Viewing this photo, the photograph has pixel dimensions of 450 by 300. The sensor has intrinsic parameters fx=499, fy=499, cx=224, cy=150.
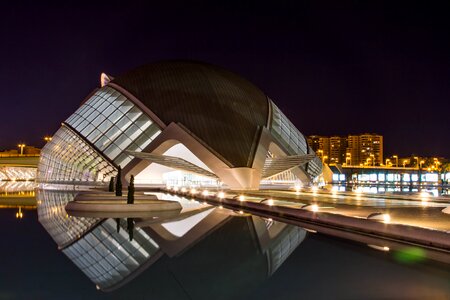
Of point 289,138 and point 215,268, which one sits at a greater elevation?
point 289,138

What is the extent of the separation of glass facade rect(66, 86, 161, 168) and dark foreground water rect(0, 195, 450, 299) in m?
29.0

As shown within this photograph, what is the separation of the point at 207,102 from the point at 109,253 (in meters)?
35.0

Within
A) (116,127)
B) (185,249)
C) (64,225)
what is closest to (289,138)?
(116,127)

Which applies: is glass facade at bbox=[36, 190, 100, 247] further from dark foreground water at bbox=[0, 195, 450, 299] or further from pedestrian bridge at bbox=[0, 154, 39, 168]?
pedestrian bridge at bbox=[0, 154, 39, 168]

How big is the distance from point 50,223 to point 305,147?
122ft

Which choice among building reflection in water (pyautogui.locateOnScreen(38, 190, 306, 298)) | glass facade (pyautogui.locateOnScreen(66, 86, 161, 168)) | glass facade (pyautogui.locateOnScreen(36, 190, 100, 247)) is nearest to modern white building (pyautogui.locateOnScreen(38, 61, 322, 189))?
glass facade (pyautogui.locateOnScreen(66, 86, 161, 168))

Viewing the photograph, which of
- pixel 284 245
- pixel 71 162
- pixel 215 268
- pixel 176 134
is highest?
pixel 176 134

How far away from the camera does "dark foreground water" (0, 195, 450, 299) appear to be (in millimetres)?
6309

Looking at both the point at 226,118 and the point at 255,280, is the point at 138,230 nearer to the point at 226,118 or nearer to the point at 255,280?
the point at 255,280

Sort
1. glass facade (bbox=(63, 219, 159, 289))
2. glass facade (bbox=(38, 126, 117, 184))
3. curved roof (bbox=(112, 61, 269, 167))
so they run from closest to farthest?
glass facade (bbox=(63, 219, 159, 289)) → curved roof (bbox=(112, 61, 269, 167)) → glass facade (bbox=(38, 126, 117, 184))

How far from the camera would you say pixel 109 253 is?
9375mm

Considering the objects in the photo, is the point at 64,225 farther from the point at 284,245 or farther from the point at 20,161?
the point at 20,161

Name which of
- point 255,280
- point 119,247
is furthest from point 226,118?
point 255,280

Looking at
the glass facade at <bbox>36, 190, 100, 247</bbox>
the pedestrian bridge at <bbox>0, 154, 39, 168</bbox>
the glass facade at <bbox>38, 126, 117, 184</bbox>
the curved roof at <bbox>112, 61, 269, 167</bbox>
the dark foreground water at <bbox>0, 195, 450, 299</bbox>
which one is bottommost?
the dark foreground water at <bbox>0, 195, 450, 299</bbox>
